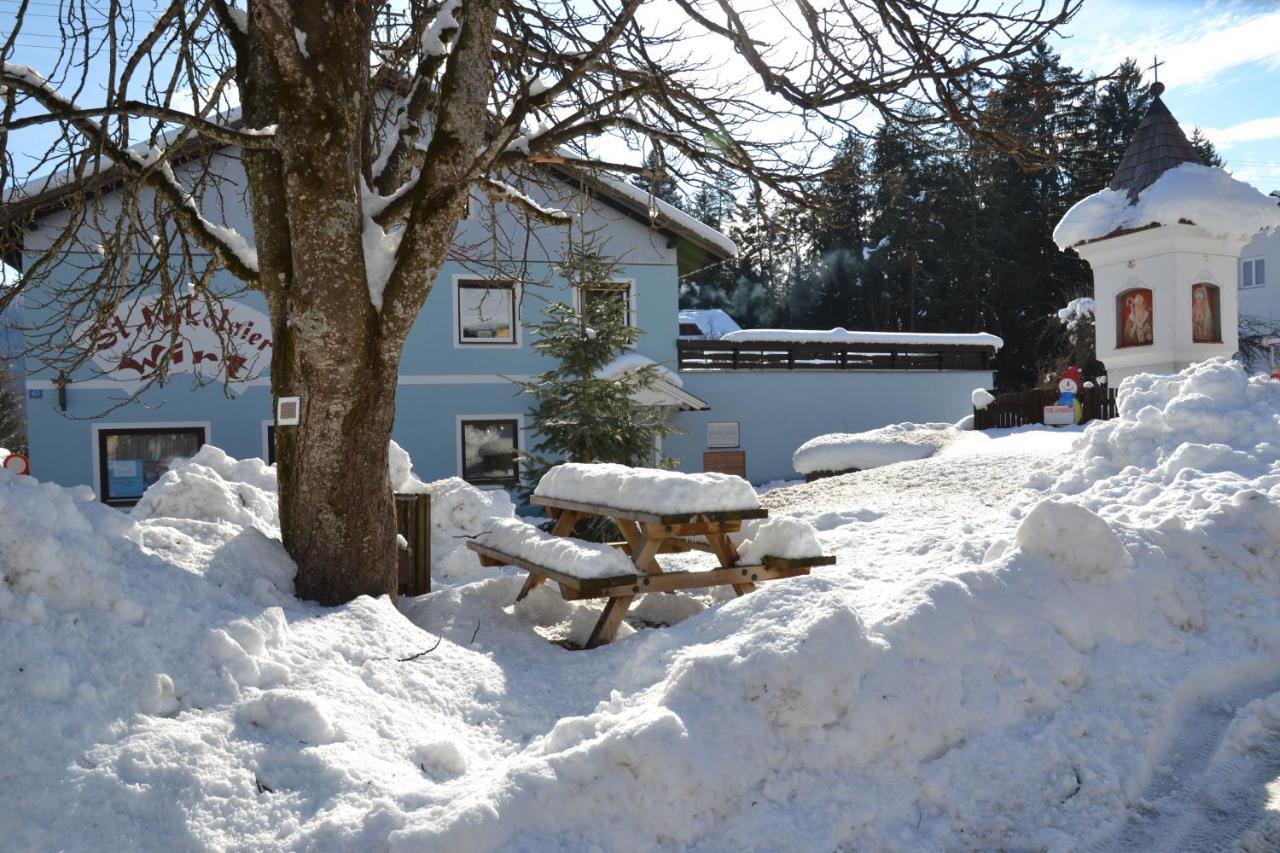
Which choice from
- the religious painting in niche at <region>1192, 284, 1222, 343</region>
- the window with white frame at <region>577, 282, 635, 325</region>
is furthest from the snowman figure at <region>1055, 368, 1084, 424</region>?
the window with white frame at <region>577, 282, 635, 325</region>

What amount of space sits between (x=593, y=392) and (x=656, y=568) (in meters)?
8.03

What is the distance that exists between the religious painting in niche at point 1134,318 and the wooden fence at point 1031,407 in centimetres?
96

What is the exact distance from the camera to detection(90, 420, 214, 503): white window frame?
16741 millimetres

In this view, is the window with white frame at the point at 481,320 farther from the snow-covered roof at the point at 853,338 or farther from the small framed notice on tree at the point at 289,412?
the small framed notice on tree at the point at 289,412

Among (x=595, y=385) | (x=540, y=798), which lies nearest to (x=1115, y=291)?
(x=595, y=385)

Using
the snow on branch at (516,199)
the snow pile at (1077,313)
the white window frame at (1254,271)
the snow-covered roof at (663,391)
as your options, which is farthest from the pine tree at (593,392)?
the white window frame at (1254,271)

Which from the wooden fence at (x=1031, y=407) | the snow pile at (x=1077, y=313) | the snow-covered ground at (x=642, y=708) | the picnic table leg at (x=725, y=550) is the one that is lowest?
the snow-covered ground at (x=642, y=708)

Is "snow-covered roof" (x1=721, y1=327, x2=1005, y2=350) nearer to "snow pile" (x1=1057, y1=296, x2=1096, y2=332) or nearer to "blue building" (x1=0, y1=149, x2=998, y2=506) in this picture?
"blue building" (x1=0, y1=149, x2=998, y2=506)

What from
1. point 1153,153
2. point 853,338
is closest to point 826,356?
point 853,338

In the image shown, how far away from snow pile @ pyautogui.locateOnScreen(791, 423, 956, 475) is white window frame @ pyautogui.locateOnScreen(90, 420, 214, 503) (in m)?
10.3

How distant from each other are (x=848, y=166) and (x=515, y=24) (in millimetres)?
2618

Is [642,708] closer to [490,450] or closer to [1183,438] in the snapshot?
[1183,438]

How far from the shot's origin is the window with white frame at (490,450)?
18.7 metres

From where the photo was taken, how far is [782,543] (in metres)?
5.95
